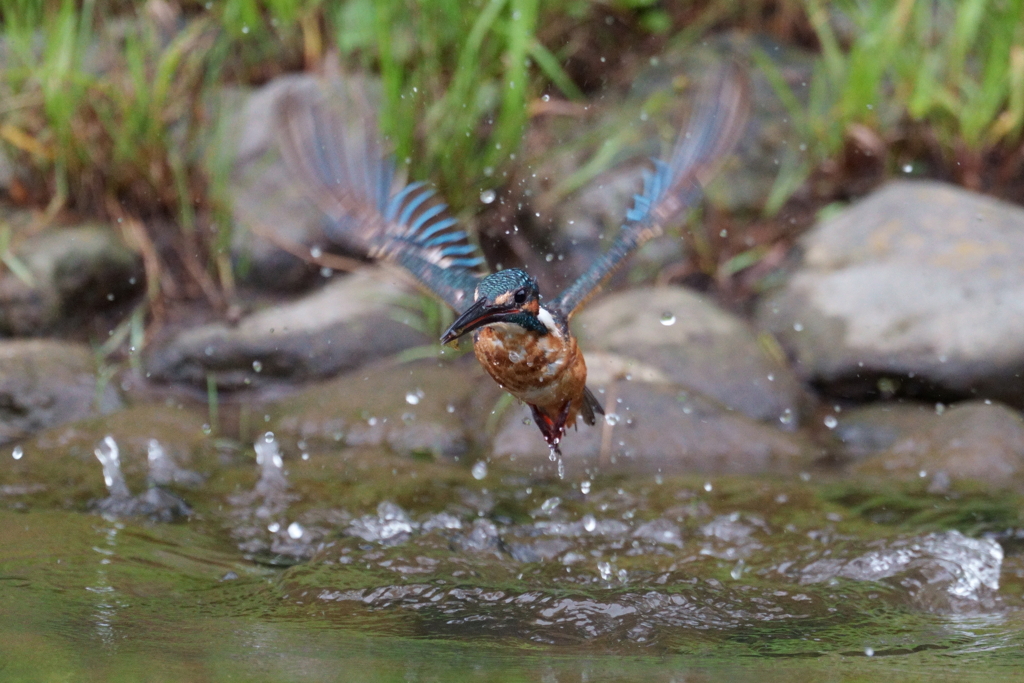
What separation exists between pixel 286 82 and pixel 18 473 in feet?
8.99

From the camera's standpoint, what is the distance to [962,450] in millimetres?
4320

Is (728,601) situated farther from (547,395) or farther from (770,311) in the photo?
(770,311)

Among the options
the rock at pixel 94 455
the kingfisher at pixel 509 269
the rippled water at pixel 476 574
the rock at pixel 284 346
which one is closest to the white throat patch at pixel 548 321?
the kingfisher at pixel 509 269

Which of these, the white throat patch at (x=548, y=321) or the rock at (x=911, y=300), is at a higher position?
the rock at (x=911, y=300)

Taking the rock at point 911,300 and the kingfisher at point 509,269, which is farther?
the rock at point 911,300

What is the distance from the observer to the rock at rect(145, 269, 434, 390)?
205 inches

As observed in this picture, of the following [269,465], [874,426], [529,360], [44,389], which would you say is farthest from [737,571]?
[44,389]

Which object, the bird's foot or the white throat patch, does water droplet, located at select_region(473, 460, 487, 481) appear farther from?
the white throat patch

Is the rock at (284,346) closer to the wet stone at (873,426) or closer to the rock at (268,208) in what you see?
the rock at (268,208)

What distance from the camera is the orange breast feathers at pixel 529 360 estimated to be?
303 cm

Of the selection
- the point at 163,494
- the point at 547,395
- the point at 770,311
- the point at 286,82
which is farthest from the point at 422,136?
the point at 547,395

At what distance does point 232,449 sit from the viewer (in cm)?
454

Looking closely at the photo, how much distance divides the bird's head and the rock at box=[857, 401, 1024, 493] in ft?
6.51

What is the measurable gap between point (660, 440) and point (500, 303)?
1.96 meters
